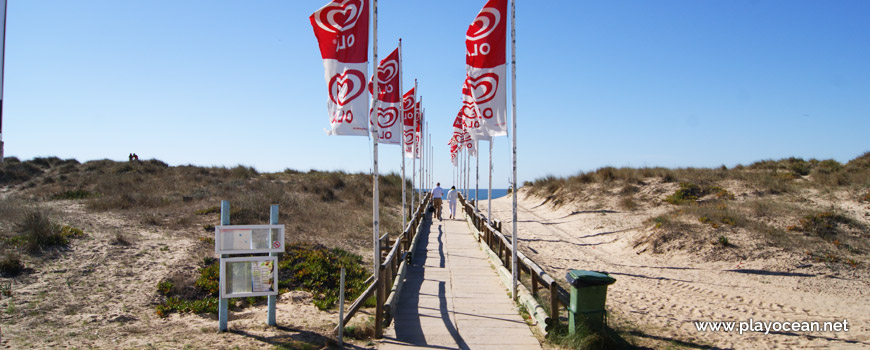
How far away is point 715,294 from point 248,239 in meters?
9.72

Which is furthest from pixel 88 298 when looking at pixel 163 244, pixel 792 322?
pixel 792 322

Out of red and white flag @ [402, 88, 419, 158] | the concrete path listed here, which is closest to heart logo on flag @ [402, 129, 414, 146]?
red and white flag @ [402, 88, 419, 158]

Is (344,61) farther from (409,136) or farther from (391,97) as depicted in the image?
(409,136)

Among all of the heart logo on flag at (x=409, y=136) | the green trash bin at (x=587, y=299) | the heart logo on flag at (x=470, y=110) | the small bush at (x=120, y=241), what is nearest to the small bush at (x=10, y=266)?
the small bush at (x=120, y=241)

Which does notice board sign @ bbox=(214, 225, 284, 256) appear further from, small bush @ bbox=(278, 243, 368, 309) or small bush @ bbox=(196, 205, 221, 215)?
small bush @ bbox=(196, 205, 221, 215)

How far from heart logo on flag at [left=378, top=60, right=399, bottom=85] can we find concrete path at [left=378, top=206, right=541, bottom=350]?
187 inches

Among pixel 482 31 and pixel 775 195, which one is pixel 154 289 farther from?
pixel 775 195

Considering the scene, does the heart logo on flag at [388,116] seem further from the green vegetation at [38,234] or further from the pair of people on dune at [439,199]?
the pair of people on dune at [439,199]

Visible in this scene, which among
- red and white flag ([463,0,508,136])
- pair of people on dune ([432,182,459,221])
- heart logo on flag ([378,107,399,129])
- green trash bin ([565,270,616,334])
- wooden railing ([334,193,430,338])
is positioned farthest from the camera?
pair of people on dune ([432,182,459,221])

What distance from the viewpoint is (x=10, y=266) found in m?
9.89

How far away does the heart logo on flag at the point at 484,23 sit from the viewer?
8867mm

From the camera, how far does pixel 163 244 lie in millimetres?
13328

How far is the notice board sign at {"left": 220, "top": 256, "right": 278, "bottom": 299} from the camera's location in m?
7.47

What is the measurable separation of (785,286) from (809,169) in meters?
18.7
